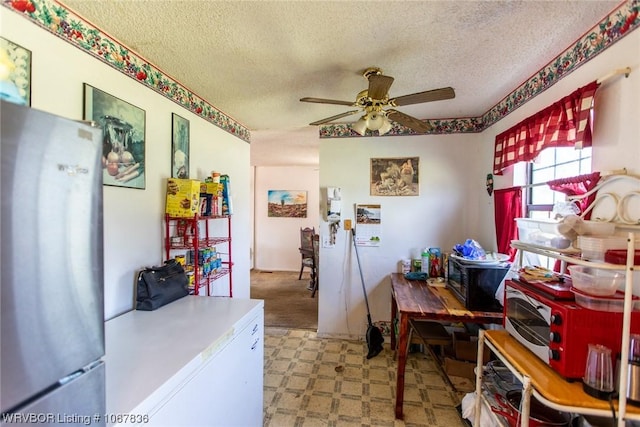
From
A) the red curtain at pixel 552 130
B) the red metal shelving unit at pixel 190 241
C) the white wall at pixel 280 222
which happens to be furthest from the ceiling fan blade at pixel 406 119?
the white wall at pixel 280 222

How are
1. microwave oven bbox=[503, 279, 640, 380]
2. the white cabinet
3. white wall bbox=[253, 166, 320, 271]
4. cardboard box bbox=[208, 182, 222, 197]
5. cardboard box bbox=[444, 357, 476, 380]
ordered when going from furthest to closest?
white wall bbox=[253, 166, 320, 271]
cardboard box bbox=[444, 357, 476, 380]
cardboard box bbox=[208, 182, 222, 197]
microwave oven bbox=[503, 279, 640, 380]
the white cabinet

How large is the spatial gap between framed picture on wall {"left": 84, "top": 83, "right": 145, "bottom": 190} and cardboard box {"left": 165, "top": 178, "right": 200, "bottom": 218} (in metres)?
0.20

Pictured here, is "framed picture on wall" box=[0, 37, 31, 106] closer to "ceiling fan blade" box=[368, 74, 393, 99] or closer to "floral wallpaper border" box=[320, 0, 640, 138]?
"ceiling fan blade" box=[368, 74, 393, 99]

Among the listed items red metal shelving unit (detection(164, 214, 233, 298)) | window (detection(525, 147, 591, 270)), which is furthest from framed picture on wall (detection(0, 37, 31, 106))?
window (detection(525, 147, 591, 270))

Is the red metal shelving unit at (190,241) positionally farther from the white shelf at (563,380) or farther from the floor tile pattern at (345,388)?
the white shelf at (563,380)

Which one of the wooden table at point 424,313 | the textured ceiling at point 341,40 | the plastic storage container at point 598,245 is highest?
the textured ceiling at point 341,40

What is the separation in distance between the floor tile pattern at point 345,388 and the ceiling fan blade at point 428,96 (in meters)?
2.13

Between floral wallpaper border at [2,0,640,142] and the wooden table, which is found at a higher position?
floral wallpaper border at [2,0,640,142]

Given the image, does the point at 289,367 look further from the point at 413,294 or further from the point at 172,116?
the point at 172,116

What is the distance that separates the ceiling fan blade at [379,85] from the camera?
1.53 m

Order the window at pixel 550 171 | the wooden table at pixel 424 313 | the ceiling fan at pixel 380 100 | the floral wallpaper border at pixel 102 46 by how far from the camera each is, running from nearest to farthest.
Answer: the floral wallpaper border at pixel 102 46 → the ceiling fan at pixel 380 100 → the window at pixel 550 171 → the wooden table at pixel 424 313

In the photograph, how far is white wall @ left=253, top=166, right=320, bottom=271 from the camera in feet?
20.6

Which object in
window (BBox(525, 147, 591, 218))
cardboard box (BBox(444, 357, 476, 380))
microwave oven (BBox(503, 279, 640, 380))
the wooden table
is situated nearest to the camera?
microwave oven (BBox(503, 279, 640, 380))

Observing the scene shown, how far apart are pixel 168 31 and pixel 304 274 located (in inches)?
200
